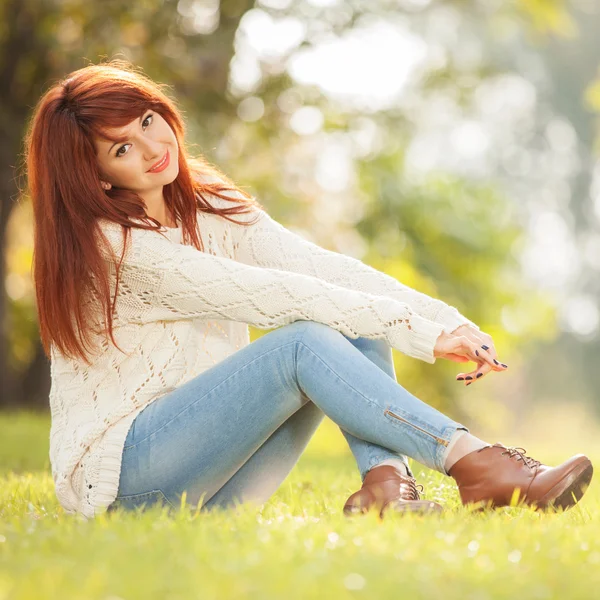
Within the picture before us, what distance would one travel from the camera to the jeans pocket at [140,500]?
2.46 meters

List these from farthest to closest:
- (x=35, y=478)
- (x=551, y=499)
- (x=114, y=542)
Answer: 1. (x=35, y=478)
2. (x=551, y=499)
3. (x=114, y=542)

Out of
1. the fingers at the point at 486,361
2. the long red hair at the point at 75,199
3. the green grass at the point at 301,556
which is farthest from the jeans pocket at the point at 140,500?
the fingers at the point at 486,361

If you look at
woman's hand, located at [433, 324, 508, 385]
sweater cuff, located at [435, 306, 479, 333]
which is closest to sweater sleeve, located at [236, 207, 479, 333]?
sweater cuff, located at [435, 306, 479, 333]

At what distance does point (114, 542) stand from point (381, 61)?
9.69 metres

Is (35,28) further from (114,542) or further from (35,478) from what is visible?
(114,542)

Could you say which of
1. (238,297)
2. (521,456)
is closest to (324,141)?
(238,297)

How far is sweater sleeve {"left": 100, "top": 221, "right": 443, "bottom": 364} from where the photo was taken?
2.43 meters

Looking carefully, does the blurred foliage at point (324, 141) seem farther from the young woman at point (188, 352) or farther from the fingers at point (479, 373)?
the fingers at point (479, 373)

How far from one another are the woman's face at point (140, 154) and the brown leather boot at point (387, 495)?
117 cm

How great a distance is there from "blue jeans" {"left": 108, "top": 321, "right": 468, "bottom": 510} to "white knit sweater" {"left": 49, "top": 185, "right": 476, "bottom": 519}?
0.21 ft


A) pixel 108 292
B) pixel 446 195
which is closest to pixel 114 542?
pixel 108 292

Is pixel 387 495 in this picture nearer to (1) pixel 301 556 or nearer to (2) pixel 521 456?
(2) pixel 521 456

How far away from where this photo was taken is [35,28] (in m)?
8.27

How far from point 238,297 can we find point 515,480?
3.03 feet
